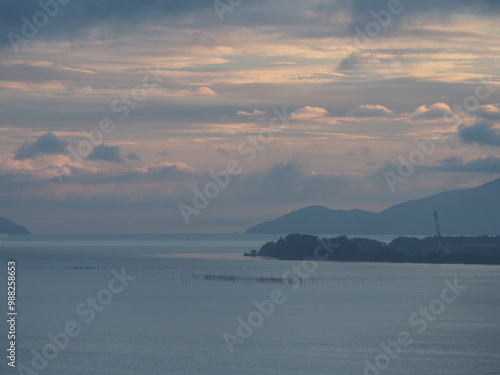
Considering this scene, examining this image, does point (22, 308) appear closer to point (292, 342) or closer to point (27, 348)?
point (27, 348)

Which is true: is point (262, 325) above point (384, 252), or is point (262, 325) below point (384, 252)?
below

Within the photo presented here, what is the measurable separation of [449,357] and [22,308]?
4592 cm

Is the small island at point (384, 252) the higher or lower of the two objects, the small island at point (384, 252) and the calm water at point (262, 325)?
the higher

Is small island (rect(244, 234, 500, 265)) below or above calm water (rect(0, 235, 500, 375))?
above

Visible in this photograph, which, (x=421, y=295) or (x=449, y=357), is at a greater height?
(x=421, y=295)

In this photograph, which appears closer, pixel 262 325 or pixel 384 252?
pixel 262 325

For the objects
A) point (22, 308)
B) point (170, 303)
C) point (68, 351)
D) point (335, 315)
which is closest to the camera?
point (68, 351)

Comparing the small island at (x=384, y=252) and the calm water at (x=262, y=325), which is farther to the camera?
the small island at (x=384, y=252)

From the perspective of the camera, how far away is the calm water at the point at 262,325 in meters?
53.6

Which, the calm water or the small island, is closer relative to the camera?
the calm water

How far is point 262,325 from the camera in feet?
234

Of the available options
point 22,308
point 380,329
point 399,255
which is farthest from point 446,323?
point 399,255

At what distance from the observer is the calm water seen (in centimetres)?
5359

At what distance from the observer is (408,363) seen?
2124 inches
